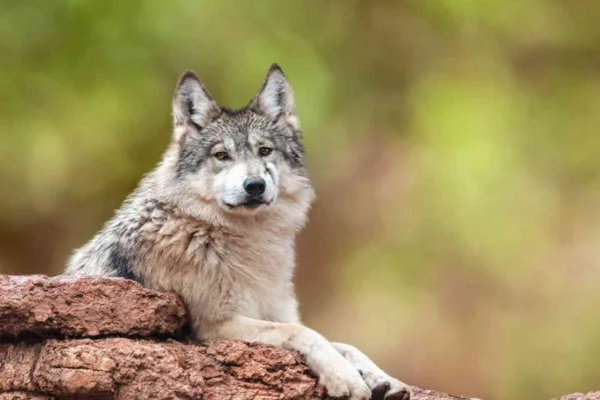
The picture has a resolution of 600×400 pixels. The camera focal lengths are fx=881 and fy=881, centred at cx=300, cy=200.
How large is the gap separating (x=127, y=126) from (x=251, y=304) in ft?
13.5

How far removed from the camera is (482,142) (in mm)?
9375

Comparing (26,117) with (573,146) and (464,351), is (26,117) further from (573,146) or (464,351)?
(573,146)

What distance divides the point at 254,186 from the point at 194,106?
2.65 feet

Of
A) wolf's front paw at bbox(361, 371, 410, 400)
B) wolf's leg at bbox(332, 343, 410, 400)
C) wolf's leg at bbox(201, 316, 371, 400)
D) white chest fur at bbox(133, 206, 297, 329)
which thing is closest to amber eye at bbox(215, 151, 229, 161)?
white chest fur at bbox(133, 206, 297, 329)

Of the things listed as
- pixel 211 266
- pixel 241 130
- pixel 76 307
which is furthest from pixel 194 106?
pixel 76 307

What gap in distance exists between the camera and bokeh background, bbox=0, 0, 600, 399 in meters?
8.84

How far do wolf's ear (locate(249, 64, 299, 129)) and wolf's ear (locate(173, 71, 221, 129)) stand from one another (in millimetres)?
315

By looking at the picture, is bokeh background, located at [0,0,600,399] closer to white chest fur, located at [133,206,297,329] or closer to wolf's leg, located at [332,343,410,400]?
white chest fur, located at [133,206,297,329]

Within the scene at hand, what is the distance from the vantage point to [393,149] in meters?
9.46

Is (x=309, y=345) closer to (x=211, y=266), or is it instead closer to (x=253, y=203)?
(x=211, y=266)

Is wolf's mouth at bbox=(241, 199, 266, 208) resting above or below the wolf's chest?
above

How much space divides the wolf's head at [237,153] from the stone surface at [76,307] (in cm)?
87

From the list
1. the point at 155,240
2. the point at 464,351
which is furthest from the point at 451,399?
the point at 464,351

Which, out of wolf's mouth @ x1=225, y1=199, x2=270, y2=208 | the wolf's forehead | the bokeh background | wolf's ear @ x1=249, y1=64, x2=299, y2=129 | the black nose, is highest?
the bokeh background
